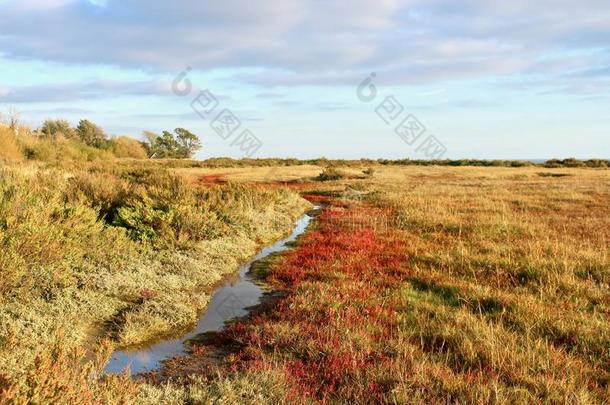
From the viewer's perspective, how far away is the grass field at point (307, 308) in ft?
17.0

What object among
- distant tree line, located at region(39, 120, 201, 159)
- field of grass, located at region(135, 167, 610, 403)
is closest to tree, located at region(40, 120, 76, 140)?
distant tree line, located at region(39, 120, 201, 159)

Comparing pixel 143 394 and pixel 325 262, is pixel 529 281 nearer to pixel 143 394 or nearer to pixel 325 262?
pixel 325 262

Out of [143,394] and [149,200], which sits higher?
[149,200]

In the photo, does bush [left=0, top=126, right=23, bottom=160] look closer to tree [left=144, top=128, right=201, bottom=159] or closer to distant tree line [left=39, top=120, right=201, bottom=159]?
distant tree line [left=39, top=120, right=201, bottom=159]

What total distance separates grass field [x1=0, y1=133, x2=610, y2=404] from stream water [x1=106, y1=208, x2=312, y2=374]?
295 millimetres

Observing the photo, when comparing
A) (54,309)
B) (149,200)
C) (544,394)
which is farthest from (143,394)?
(149,200)

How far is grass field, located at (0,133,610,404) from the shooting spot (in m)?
5.19

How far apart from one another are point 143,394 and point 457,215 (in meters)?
16.5

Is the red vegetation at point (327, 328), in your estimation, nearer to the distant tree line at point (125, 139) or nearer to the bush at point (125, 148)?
the distant tree line at point (125, 139)

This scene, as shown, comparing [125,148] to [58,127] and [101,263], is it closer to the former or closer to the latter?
[58,127]

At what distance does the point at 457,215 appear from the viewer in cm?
1917

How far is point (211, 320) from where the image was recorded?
8.33 meters

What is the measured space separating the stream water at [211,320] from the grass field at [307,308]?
29 cm

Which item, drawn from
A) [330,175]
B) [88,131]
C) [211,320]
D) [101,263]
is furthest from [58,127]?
[211,320]
